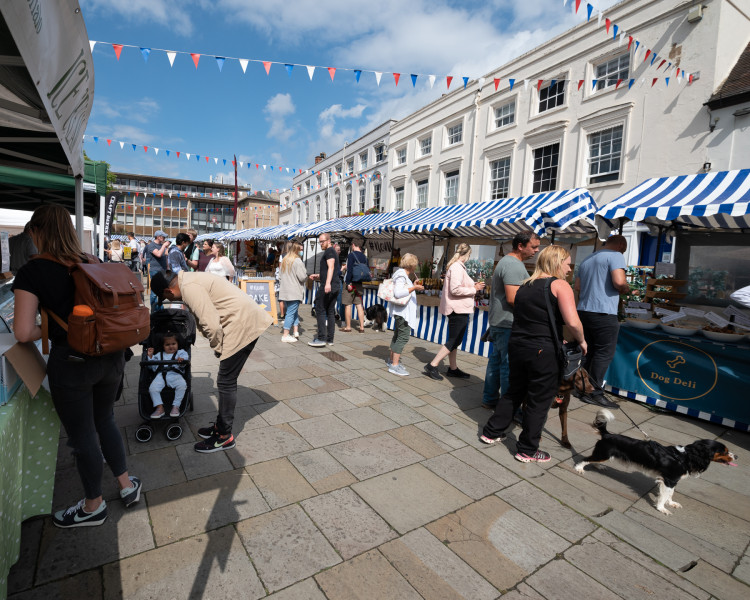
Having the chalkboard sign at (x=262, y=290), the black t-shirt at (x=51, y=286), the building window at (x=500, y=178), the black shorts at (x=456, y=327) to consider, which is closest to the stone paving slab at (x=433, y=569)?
the black t-shirt at (x=51, y=286)

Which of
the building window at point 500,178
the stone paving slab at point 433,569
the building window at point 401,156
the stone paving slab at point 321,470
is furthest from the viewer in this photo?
the building window at point 401,156

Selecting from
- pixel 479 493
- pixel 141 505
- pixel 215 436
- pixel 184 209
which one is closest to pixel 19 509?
pixel 141 505

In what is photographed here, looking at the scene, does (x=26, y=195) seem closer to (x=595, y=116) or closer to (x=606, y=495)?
(x=606, y=495)

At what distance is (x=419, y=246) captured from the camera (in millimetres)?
12531

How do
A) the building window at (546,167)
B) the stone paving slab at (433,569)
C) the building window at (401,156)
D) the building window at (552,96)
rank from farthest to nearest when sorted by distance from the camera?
the building window at (401,156), the building window at (546,167), the building window at (552,96), the stone paving slab at (433,569)

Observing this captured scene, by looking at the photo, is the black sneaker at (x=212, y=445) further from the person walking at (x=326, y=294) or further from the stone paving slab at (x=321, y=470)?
the person walking at (x=326, y=294)

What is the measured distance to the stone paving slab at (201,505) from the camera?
7.29 ft

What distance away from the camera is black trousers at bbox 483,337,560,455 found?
295 cm

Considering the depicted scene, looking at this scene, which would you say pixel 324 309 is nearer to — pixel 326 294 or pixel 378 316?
pixel 326 294

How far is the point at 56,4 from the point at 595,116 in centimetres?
1414

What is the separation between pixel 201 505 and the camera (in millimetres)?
2430

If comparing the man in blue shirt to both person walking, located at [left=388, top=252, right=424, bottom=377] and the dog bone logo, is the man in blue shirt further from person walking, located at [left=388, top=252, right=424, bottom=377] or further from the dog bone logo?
person walking, located at [left=388, top=252, right=424, bottom=377]

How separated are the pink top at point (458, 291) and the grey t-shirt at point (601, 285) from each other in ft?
4.30

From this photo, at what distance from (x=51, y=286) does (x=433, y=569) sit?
2.40 metres
